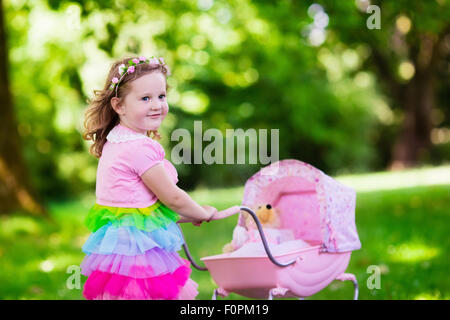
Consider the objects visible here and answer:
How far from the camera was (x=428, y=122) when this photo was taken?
20406 mm

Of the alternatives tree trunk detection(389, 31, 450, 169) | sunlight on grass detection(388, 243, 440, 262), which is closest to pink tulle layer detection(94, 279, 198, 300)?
sunlight on grass detection(388, 243, 440, 262)

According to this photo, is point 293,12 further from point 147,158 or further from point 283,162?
point 147,158

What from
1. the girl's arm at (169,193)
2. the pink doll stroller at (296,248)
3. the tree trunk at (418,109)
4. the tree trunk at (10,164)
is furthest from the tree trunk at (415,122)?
the girl's arm at (169,193)

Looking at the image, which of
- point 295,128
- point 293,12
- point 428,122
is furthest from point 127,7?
point 295,128

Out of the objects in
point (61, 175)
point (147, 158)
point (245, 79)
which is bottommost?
point (147, 158)

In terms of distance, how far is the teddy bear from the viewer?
3.55m

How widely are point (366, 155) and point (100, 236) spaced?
2432 centimetres

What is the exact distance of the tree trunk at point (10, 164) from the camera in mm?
9594

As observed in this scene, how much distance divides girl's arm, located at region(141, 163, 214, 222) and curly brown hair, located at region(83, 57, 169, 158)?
0.37m

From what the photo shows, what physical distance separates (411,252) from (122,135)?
4066 millimetres

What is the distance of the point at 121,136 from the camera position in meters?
2.69

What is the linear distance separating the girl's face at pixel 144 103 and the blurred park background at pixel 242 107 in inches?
39.3

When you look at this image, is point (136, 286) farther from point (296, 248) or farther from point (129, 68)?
point (296, 248)

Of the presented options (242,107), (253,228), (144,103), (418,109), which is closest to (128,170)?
(144,103)
